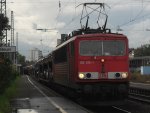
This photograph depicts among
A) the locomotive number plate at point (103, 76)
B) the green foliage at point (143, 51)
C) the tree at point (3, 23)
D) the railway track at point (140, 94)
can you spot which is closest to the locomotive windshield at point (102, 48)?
the locomotive number plate at point (103, 76)

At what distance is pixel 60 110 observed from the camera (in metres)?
18.4

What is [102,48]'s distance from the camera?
69.5 feet

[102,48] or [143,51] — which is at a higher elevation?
[143,51]

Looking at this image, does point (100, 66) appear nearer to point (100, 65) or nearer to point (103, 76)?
point (100, 65)

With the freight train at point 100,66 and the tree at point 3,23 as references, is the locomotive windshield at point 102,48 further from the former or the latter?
the tree at point 3,23

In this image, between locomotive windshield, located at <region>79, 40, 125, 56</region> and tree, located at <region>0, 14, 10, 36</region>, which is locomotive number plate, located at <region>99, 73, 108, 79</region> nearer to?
locomotive windshield, located at <region>79, 40, 125, 56</region>

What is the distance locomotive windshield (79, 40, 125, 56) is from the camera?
21.1m

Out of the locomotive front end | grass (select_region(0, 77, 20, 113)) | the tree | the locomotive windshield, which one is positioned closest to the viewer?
grass (select_region(0, 77, 20, 113))

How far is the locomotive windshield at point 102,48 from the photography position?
21.1m

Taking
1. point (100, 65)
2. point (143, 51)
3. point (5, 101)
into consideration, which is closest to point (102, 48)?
point (100, 65)

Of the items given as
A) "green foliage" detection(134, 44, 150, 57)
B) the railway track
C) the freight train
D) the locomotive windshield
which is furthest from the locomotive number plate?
"green foliage" detection(134, 44, 150, 57)

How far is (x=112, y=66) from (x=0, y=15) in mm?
22239

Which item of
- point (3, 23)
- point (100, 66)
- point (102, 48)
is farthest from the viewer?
point (3, 23)

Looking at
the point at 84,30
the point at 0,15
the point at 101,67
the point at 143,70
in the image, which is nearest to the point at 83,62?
the point at 101,67
